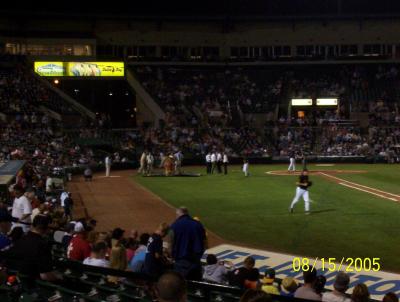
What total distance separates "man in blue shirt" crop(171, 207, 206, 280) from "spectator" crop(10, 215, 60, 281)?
118 inches

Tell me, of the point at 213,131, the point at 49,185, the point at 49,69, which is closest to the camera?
the point at 49,185

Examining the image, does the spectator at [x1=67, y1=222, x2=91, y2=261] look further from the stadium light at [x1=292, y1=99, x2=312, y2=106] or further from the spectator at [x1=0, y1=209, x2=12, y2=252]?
the stadium light at [x1=292, y1=99, x2=312, y2=106]

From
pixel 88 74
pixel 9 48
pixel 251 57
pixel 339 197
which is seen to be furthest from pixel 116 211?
pixel 251 57

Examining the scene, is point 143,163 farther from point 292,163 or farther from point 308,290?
point 308,290

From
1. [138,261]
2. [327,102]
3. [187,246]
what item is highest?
[327,102]

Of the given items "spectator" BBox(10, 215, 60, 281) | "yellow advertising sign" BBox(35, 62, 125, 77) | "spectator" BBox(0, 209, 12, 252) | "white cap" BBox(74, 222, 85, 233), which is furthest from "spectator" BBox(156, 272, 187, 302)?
"yellow advertising sign" BBox(35, 62, 125, 77)

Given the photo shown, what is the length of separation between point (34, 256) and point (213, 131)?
50.1 metres

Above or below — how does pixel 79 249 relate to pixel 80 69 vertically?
below

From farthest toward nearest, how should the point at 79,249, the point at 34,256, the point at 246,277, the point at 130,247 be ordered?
the point at 130,247 → the point at 79,249 → the point at 246,277 → the point at 34,256

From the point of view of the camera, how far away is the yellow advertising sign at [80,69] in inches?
2212

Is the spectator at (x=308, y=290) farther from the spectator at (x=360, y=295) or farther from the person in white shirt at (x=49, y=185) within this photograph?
the person in white shirt at (x=49, y=185)
